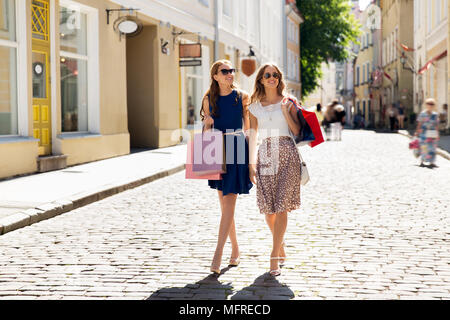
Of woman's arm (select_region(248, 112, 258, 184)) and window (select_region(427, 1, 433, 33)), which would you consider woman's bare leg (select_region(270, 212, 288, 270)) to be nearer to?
woman's arm (select_region(248, 112, 258, 184))

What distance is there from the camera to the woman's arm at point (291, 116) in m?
5.21

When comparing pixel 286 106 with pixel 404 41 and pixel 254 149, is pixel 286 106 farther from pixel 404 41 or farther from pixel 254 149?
pixel 404 41

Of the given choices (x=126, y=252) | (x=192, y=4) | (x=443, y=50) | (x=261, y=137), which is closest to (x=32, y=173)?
(x=126, y=252)

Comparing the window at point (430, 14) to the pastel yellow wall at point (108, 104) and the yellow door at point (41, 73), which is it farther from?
the yellow door at point (41, 73)

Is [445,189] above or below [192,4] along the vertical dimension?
below

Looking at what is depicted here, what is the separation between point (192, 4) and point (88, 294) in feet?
59.7

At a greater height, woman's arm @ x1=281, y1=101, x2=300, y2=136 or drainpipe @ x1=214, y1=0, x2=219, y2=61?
drainpipe @ x1=214, y1=0, x2=219, y2=61

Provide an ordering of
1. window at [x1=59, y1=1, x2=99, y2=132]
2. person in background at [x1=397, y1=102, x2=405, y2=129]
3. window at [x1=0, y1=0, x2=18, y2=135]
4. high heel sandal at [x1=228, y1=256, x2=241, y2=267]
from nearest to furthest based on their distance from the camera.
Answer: high heel sandal at [x1=228, y1=256, x2=241, y2=267] → window at [x1=0, y1=0, x2=18, y2=135] → window at [x1=59, y1=1, x2=99, y2=132] → person in background at [x1=397, y1=102, x2=405, y2=129]

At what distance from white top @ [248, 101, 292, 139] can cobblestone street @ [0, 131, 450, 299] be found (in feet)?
3.62

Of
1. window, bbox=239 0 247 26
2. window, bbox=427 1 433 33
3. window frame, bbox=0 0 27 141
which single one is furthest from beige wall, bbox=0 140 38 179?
window, bbox=427 1 433 33

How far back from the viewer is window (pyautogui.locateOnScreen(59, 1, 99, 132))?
46.3 feet

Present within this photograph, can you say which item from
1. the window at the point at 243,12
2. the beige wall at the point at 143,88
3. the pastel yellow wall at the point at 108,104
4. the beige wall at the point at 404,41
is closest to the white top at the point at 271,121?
the pastel yellow wall at the point at 108,104

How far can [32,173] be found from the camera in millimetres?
12375

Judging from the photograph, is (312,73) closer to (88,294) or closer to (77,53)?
(77,53)
